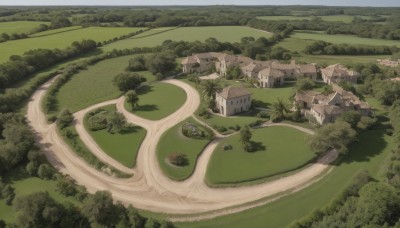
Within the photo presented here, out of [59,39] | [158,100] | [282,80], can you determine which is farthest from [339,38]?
[59,39]

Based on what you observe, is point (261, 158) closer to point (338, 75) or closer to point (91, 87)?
point (338, 75)

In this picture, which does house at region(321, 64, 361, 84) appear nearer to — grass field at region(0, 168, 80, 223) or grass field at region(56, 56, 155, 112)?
grass field at region(56, 56, 155, 112)

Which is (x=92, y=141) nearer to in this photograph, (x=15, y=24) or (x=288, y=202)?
(x=288, y=202)

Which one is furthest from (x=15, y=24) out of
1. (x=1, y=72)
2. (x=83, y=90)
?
(x=83, y=90)

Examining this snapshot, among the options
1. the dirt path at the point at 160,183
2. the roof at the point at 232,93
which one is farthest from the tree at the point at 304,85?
the dirt path at the point at 160,183

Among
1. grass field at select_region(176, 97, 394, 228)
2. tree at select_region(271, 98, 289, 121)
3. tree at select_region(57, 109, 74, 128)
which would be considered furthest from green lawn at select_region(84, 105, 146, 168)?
tree at select_region(271, 98, 289, 121)
